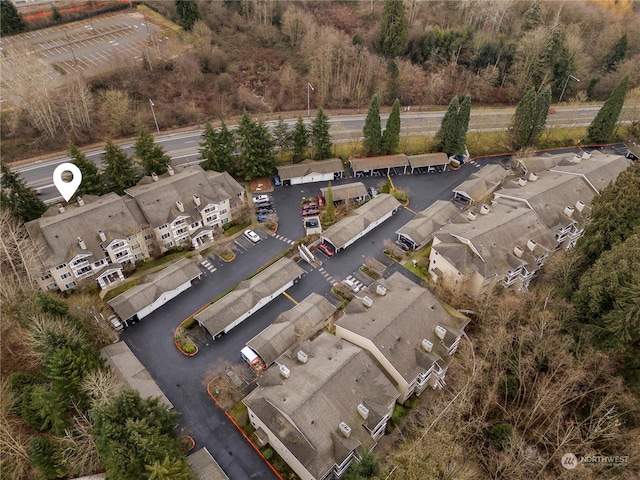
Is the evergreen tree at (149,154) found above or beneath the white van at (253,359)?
above

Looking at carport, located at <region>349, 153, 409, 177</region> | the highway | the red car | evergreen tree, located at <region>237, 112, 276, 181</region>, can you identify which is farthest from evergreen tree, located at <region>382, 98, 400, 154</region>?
the red car

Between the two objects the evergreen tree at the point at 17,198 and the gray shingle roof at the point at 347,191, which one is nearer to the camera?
the evergreen tree at the point at 17,198

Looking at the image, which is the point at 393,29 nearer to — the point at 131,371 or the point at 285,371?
the point at 285,371

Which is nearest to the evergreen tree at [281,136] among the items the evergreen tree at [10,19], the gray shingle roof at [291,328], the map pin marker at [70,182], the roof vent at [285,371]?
the map pin marker at [70,182]

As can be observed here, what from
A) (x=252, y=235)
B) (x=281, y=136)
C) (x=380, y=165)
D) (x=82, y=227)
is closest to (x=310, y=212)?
(x=252, y=235)

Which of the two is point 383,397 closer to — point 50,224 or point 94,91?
point 50,224

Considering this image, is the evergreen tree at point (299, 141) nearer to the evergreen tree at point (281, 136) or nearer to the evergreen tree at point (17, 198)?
the evergreen tree at point (281, 136)

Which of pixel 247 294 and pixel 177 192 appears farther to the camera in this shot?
pixel 177 192
